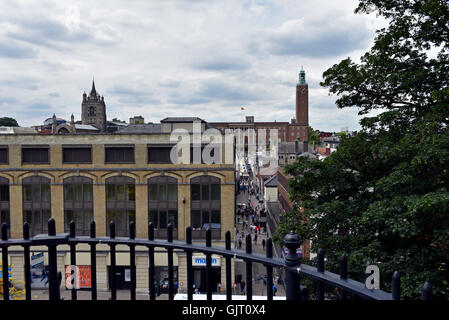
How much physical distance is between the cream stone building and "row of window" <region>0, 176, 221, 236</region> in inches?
3.2

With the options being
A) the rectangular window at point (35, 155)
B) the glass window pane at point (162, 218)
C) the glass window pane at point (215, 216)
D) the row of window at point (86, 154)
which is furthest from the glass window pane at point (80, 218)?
the glass window pane at point (215, 216)

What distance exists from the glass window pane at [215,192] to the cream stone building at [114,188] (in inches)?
3.3

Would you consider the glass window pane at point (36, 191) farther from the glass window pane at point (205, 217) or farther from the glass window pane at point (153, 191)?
the glass window pane at point (205, 217)

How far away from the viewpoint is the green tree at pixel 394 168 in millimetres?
9320

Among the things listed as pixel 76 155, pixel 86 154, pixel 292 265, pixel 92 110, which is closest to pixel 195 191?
pixel 86 154

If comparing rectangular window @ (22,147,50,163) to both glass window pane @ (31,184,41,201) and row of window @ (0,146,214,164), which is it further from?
glass window pane @ (31,184,41,201)

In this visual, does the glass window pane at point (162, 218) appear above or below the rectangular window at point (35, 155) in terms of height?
below

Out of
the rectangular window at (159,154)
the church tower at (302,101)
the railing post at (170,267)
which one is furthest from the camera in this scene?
the church tower at (302,101)

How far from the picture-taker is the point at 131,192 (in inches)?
1141

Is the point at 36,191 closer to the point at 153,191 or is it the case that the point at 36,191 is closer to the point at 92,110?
the point at 153,191

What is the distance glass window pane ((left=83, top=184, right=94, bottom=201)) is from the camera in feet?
95.7
